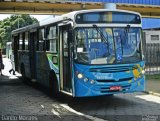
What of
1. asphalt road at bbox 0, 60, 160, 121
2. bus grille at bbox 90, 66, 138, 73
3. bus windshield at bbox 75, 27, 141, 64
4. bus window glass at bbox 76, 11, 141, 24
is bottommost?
asphalt road at bbox 0, 60, 160, 121

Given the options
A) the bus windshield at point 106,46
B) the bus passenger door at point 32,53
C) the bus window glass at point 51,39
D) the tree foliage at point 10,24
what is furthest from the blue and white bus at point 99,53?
the tree foliage at point 10,24

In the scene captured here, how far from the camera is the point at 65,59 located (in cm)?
1327

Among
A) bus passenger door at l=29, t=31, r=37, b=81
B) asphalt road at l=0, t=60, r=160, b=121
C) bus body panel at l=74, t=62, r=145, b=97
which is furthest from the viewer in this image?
bus passenger door at l=29, t=31, r=37, b=81

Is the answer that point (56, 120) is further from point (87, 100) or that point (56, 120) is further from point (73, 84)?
point (87, 100)

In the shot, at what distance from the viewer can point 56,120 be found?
10.6m

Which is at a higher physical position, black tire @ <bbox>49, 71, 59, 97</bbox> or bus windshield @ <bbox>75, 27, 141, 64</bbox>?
bus windshield @ <bbox>75, 27, 141, 64</bbox>

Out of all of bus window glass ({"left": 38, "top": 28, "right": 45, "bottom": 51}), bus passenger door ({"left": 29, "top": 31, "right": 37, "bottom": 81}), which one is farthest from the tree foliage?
bus window glass ({"left": 38, "top": 28, "right": 45, "bottom": 51})

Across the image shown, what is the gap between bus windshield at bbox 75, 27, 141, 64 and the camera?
1227cm

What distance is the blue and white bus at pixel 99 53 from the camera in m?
12.2

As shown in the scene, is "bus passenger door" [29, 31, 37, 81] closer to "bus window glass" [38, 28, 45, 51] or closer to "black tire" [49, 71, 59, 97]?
"bus window glass" [38, 28, 45, 51]

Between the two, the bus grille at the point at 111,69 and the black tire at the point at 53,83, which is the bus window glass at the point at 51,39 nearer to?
the black tire at the point at 53,83

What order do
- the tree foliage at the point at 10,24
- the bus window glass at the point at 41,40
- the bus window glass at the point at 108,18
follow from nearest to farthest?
the bus window glass at the point at 108,18 < the bus window glass at the point at 41,40 < the tree foliage at the point at 10,24

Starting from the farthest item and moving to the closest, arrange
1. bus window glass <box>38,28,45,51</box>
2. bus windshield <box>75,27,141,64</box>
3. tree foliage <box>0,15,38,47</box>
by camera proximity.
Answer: tree foliage <box>0,15,38,47</box> → bus window glass <box>38,28,45,51</box> → bus windshield <box>75,27,141,64</box>

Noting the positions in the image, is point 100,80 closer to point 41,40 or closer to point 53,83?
point 53,83
